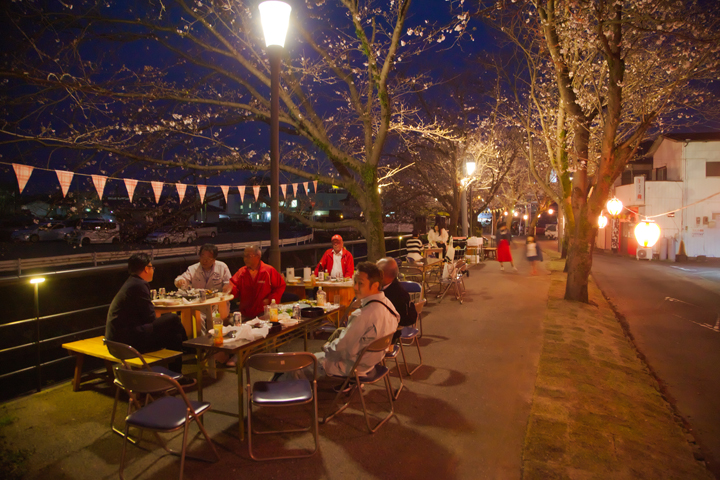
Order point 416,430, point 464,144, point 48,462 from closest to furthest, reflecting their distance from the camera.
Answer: point 48,462
point 416,430
point 464,144

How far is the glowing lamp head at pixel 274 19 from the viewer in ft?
15.9

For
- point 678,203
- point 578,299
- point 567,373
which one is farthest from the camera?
point 678,203

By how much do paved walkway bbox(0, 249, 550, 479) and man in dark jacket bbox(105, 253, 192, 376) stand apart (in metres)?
0.72

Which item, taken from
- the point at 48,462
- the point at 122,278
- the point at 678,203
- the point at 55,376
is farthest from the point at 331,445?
the point at 678,203

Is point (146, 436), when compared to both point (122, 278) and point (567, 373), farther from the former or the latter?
point (122, 278)

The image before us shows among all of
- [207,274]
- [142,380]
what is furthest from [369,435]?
[207,274]

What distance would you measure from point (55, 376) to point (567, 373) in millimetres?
8396

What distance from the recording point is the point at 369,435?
3.63m

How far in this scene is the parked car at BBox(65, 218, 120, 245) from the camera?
85.7 feet

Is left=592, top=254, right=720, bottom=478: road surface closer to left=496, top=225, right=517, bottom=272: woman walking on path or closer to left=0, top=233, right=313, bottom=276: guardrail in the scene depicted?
left=496, top=225, right=517, bottom=272: woman walking on path

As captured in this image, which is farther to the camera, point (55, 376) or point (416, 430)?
point (55, 376)

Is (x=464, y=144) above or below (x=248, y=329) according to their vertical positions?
above

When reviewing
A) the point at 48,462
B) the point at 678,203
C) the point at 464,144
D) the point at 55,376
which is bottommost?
the point at 55,376

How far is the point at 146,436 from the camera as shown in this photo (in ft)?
11.8
